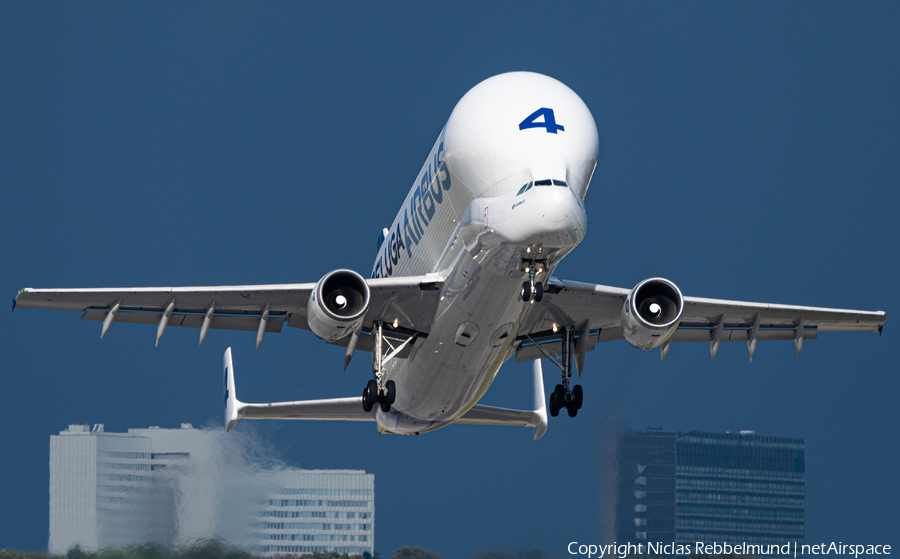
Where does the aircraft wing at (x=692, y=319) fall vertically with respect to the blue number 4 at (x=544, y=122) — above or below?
below

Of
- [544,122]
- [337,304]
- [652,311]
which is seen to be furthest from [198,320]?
[652,311]

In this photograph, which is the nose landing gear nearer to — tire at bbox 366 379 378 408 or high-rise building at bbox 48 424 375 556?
tire at bbox 366 379 378 408

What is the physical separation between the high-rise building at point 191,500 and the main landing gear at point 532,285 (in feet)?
59.8

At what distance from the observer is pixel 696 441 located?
201 feet

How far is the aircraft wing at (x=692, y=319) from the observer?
24.1m

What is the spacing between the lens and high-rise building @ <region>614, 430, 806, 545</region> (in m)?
49.6

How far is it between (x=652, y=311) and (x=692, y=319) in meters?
3.91

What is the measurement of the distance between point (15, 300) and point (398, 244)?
299 inches

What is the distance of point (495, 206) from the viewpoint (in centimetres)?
1992

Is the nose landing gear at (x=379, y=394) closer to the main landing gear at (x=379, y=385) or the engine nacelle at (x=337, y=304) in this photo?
the main landing gear at (x=379, y=385)

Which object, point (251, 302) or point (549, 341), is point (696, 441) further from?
point (251, 302)

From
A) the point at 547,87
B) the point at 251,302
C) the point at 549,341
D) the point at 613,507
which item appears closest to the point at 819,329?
the point at 549,341

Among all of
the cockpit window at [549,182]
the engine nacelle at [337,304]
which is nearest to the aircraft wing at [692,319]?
the engine nacelle at [337,304]

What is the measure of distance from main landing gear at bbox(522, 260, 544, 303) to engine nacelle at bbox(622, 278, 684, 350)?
108 inches
